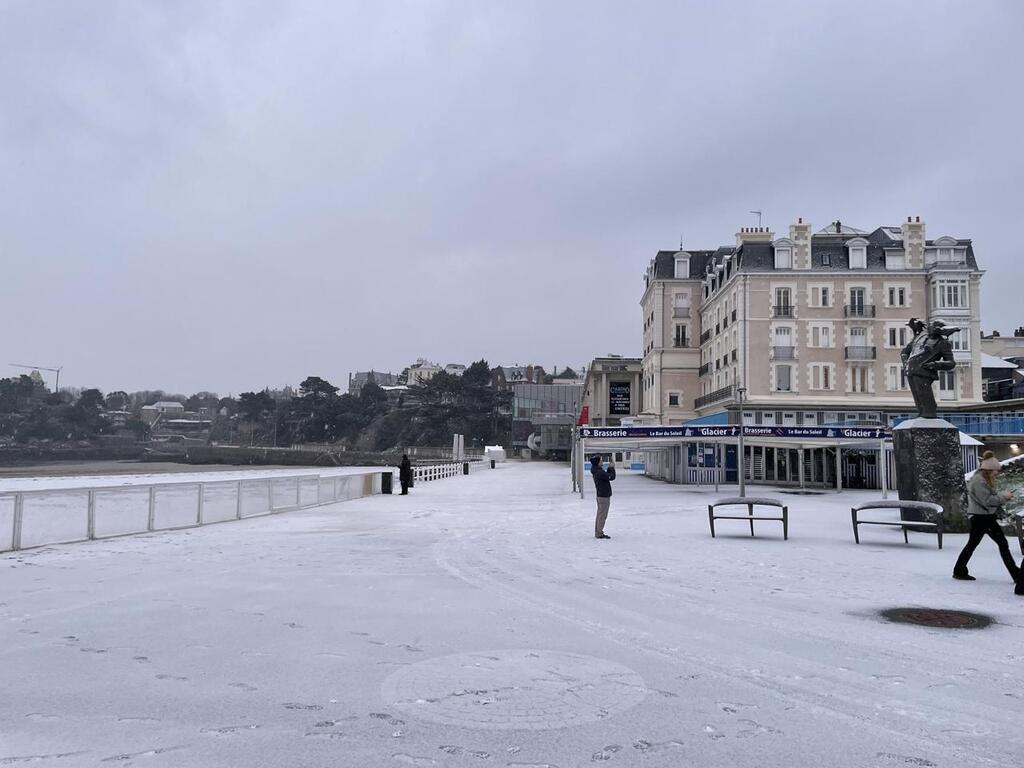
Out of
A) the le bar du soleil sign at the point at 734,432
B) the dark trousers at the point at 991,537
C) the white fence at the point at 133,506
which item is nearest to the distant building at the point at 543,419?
the le bar du soleil sign at the point at 734,432

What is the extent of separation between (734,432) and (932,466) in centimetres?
1345

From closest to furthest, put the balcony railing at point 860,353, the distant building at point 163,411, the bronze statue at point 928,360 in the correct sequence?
the bronze statue at point 928,360
the balcony railing at point 860,353
the distant building at point 163,411

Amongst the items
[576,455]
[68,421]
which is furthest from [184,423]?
[576,455]

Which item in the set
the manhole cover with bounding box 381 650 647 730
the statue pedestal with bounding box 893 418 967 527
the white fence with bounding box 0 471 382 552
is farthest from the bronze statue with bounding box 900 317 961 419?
the white fence with bounding box 0 471 382 552

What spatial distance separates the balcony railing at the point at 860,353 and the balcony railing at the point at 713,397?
7.49m

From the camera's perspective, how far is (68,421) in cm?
9894

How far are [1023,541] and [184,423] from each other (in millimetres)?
160091

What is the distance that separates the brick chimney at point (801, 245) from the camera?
48.7 meters

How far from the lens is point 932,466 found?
15.4 meters

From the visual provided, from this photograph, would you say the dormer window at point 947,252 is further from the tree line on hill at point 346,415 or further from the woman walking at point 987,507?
the tree line on hill at point 346,415

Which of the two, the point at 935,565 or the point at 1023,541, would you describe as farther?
the point at 935,565

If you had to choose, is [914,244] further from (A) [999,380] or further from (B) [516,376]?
(B) [516,376]

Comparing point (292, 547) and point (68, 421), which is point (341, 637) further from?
point (68, 421)

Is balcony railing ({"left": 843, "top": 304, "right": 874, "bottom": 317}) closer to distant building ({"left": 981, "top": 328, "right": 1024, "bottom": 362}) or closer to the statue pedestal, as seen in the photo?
distant building ({"left": 981, "top": 328, "right": 1024, "bottom": 362})
